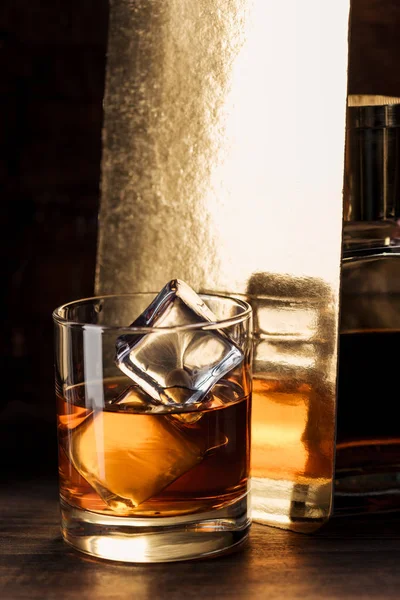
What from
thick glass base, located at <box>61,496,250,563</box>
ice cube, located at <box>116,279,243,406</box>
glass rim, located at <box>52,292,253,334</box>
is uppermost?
glass rim, located at <box>52,292,253,334</box>

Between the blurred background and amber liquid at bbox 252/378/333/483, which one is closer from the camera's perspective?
amber liquid at bbox 252/378/333/483

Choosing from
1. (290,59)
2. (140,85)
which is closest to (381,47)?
(290,59)

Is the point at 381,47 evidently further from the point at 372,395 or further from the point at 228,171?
the point at 372,395

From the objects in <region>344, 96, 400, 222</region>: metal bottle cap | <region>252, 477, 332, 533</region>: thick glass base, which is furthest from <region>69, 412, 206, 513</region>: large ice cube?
<region>344, 96, 400, 222</region>: metal bottle cap

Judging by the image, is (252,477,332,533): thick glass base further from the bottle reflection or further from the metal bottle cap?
the metal bottle cap

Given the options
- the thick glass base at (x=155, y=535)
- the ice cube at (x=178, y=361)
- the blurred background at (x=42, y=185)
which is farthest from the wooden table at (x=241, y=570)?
the blurred background at (x=42, y=185)

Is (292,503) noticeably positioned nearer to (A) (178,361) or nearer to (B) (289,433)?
(B) (289,433)

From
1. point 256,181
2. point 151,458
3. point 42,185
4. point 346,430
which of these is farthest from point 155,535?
point 42,185
